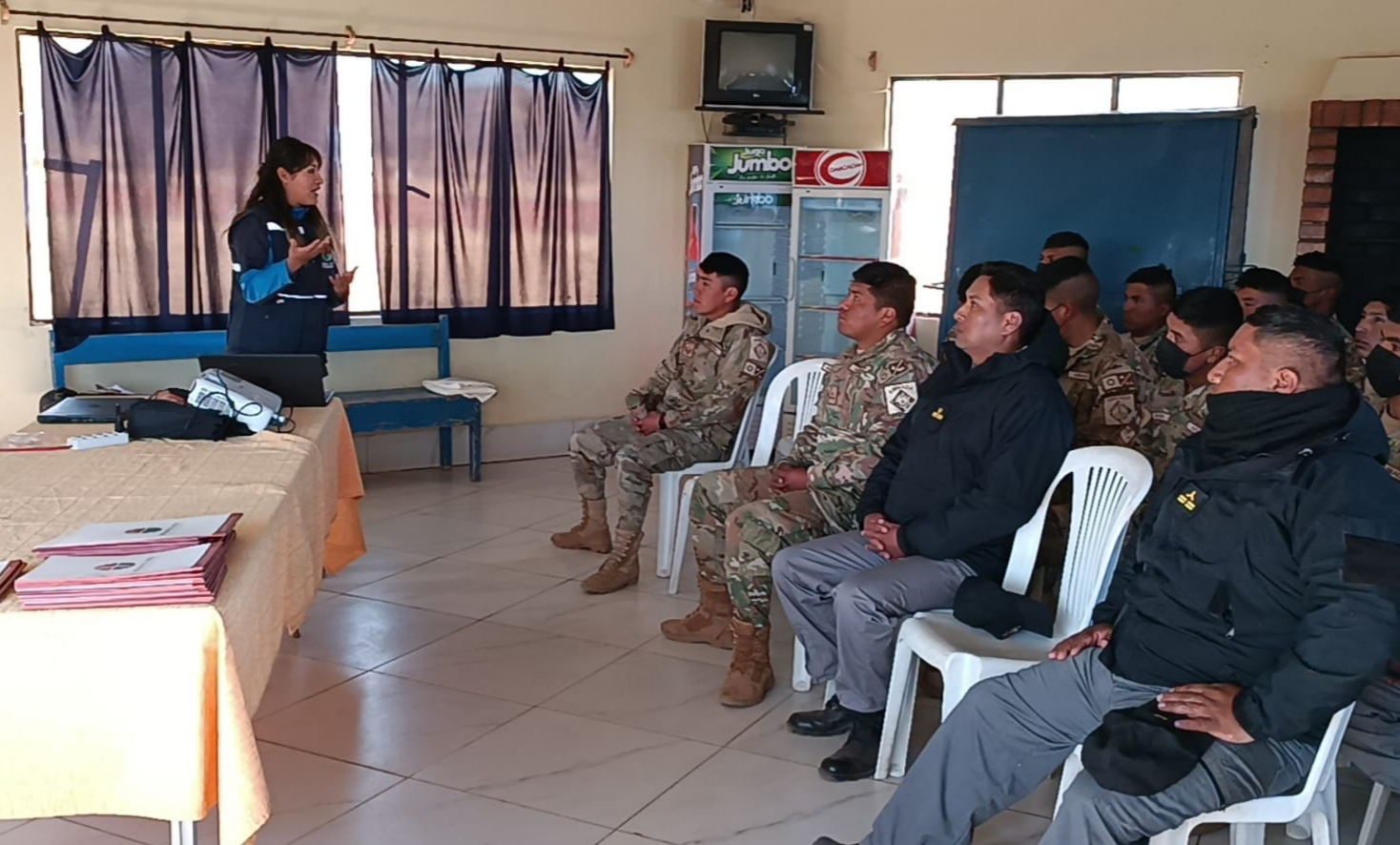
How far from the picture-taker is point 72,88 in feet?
16.5

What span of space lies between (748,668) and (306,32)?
149 inches

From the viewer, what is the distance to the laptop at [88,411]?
3221 mm

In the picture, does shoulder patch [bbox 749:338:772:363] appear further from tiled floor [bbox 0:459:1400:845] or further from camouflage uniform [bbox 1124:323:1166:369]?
camouflage uniform [bbox 1124:323:1166:369]

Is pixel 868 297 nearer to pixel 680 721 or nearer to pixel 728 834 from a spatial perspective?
pixel 680 721

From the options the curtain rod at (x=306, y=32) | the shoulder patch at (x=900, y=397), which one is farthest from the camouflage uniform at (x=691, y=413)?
the curtain rod at (x=306, y=32)

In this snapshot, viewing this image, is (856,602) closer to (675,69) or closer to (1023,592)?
(1023,592)

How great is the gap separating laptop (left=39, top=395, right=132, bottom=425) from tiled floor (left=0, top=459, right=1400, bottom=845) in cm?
85

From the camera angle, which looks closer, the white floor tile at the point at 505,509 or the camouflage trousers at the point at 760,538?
the camouflage trousers at the point at 760,538

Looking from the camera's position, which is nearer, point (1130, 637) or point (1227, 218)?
point (1130, 637)

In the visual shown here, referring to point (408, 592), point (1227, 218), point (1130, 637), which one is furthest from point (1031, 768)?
point (1227, 218)

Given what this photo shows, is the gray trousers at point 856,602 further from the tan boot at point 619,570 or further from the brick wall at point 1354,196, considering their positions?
the brick wall at point 1354,196

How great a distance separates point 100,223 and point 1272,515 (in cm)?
476

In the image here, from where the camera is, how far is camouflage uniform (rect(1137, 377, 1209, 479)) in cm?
329

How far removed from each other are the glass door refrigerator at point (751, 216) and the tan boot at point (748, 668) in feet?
10.6
